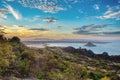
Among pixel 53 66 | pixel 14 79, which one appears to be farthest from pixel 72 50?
pixel 14 79

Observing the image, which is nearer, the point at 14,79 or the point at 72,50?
the point at 14,79

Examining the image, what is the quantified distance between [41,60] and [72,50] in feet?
313

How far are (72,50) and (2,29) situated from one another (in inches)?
3822

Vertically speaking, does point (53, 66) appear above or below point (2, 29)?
below

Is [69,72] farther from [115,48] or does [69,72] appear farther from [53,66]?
[115,48]

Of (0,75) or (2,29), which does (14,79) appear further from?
(2,29)

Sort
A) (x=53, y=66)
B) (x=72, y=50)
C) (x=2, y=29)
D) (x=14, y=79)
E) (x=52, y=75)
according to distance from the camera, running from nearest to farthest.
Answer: (x=14, y=79)
(x=52, y=75)
(x=2, y=29)
(x=53, y=66)
(x=72, y=50)

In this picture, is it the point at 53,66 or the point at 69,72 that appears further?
the point at 53,66

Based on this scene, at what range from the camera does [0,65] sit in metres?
21.4

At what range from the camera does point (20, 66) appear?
22.7 meters

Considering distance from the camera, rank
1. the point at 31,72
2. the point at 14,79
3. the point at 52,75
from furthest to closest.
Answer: the point at 31,72
the point at 52,75
the point at 14,79

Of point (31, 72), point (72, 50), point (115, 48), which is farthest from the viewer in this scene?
point (115, 48)

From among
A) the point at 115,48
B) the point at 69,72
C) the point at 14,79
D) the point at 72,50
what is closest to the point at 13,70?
the point at 14,79

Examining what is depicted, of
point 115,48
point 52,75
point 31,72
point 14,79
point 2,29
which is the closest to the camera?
point 14,79
